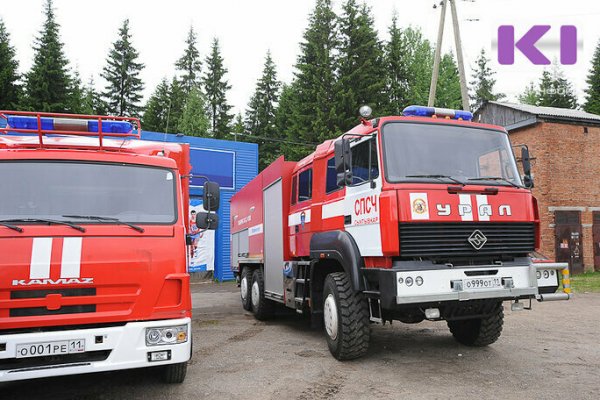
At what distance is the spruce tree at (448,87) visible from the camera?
3841cm

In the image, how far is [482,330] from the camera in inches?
249

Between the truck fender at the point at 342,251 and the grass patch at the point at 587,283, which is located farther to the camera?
the grass patch at the point at 587,283

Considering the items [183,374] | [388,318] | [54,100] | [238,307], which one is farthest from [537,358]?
[54,100]

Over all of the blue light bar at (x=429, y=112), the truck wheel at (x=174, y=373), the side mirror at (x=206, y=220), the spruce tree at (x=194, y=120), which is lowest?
the truck wheel at (x=174, y=373)

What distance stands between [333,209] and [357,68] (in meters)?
28.3

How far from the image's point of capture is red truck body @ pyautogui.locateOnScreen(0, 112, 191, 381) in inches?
151

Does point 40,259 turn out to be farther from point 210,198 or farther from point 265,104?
point 265,104

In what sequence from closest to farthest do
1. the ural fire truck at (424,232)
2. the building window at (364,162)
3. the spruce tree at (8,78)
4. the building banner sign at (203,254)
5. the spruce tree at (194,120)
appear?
1. the ural fire truck at (424,232)
2. the building window at (364,162)
3. the building banner sign at (203,254)
4. the spruce tree at (8,78)
5. the spruce tree at (194,120)

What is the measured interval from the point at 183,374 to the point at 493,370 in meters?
3.50

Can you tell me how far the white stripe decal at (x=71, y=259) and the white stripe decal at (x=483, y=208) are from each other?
4125 millimetres

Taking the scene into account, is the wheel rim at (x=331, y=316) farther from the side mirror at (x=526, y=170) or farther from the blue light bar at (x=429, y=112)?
the side mirror at (x=526, y=170)

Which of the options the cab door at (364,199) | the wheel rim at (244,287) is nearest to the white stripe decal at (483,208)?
the cab door at (364,199)

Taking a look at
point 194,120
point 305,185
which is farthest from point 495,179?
point 194,120

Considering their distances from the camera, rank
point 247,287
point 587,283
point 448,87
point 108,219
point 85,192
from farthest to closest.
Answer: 1. point 448,87
2. point 587,283
3. point 247,287
4. point 85,192
5. point 108,219
